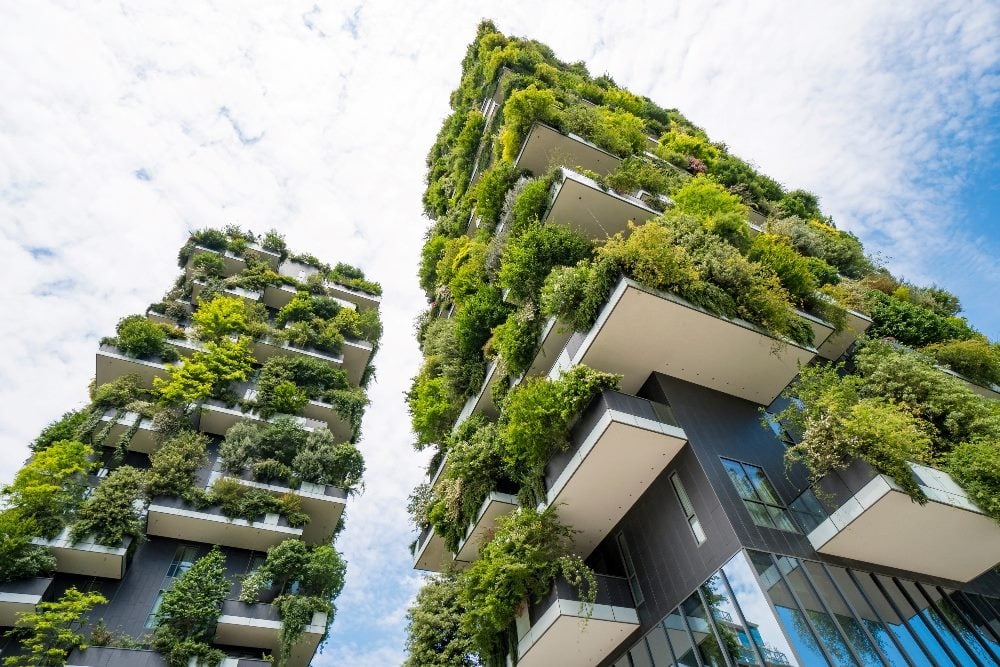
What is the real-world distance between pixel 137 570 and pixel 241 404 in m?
7.61

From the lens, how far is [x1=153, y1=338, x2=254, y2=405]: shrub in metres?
23.1

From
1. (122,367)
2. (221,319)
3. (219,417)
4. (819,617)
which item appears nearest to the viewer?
(819,617)

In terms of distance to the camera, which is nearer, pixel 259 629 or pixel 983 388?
pixel 983 388

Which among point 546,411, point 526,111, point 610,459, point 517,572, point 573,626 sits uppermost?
point 526,111

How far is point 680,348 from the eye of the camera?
12.1 metres

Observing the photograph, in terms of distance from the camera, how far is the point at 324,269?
124ft

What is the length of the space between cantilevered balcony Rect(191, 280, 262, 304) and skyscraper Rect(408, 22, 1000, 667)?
60.7ft

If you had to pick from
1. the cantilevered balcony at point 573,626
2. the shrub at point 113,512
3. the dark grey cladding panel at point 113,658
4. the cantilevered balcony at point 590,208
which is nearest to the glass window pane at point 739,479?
the cantilevered balcony at point 573,626

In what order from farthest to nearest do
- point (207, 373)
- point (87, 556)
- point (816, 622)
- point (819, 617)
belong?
point (207, 373) → point (87, 556) → point (819, 617) → point (816, 622)

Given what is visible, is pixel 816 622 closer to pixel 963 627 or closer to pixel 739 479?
pixel 739 479

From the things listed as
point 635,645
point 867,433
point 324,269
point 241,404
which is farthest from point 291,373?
point 867,433

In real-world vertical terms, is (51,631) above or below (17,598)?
below

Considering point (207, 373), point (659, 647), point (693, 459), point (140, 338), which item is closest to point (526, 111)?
point (693, 459)

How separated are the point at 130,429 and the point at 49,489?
4029 mm
